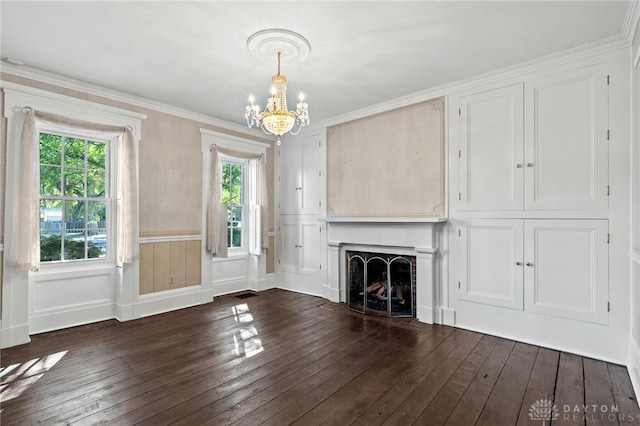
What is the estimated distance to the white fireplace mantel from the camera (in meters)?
3.82

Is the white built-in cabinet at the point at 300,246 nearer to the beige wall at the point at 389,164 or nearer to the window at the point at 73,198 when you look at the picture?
the beige wall at the point at 389,164

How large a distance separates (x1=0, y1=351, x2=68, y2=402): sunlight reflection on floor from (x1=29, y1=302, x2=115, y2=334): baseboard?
80 centimetres

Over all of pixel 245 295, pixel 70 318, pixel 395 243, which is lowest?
pixel 245 295

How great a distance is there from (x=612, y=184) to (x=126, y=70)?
15.8 feet

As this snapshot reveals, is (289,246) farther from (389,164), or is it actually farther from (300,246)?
(389,164)

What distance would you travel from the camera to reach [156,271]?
14.1 feet

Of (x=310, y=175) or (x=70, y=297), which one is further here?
(x=310, y=175)

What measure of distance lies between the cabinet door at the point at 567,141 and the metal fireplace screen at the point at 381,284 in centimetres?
161

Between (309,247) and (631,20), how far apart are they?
4.38 metres

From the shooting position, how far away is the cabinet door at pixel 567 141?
2914mm

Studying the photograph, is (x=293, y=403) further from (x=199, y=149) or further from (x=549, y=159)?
(x=199, y=149)

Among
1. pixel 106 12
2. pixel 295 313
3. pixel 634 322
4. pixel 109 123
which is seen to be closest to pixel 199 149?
pixel 109 123

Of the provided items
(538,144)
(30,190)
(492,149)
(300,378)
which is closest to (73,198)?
(30,190)

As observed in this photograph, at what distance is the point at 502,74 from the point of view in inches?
135
